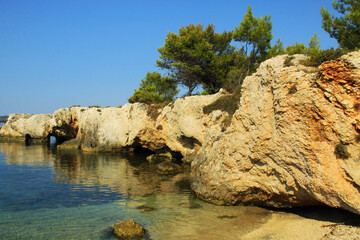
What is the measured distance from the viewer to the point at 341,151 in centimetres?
984

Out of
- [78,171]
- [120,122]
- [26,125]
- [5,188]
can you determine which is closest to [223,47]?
[120,122]

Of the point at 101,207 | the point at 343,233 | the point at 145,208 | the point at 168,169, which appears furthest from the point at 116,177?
the point at 343,233

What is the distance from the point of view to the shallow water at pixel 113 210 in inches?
465

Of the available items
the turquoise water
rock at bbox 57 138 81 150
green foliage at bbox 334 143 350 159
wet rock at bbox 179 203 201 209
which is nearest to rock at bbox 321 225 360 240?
green foliage at bbox 334 143 350 159

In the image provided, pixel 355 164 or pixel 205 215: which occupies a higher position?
pixel 355 164

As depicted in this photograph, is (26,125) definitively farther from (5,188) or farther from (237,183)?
(237,183)

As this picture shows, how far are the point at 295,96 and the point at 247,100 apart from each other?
3.63m

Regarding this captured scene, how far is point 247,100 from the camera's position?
1487 centimetres

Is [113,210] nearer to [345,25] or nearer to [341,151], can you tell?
[341,151]

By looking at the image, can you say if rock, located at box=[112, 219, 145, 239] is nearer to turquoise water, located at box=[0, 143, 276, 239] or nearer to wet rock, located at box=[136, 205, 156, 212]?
turquoise water, located at box=[0, 143, 276, 239]

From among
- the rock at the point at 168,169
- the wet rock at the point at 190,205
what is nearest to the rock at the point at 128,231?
the wet rock at the point at 190,205

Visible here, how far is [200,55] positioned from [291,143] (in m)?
29.8

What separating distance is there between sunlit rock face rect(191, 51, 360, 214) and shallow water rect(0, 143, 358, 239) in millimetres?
1243

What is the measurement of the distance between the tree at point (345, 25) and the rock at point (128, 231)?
22.7 metres
